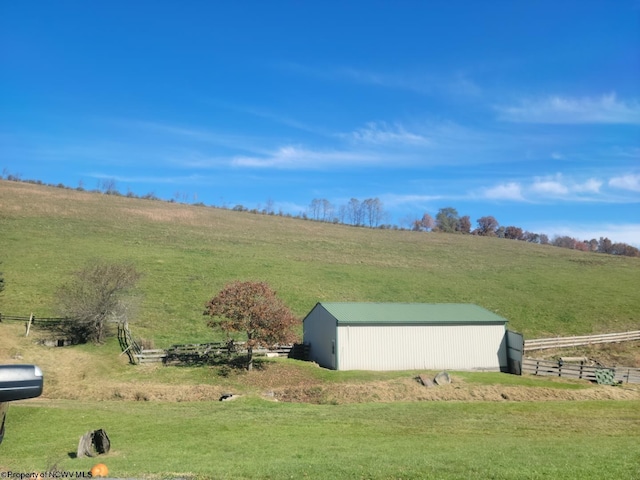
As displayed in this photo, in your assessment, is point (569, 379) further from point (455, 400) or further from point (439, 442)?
point (439, 442)

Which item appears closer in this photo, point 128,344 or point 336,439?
point 336,439

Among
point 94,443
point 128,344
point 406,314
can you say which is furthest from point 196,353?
point 94,443

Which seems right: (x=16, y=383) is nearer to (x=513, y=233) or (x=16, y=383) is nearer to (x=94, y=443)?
(x=94, y=443)

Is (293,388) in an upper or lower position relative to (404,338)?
lower

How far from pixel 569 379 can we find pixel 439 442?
2029cm

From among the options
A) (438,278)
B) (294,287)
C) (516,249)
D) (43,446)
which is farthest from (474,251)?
(43,446)

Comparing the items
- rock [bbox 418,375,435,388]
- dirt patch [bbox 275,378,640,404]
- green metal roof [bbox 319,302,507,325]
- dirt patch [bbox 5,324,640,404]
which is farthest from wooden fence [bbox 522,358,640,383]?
rock [bbox 418,375,435,388]

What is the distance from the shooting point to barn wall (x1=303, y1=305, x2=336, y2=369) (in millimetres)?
32281

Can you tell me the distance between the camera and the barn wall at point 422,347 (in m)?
31.8

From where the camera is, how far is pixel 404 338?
32969mm

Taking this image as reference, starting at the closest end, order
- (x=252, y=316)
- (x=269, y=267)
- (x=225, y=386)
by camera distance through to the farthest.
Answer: (x=225, y=386) → (x=252, y=316) → (x=269, y=267)

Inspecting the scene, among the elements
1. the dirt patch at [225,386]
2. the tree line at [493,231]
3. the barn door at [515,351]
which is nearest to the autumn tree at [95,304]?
the dirt patch at [225,386]

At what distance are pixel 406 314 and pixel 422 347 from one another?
250cm

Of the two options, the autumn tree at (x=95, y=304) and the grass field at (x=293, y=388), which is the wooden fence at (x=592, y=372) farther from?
the autumn tree at (x=95, y=304)
